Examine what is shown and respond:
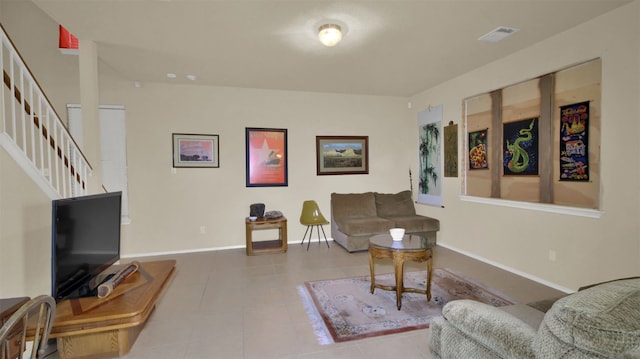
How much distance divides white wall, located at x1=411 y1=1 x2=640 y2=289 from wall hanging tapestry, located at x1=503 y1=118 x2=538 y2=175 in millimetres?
516

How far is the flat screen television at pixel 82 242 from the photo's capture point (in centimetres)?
189

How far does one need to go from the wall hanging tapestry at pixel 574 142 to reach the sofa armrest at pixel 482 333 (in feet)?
8.38

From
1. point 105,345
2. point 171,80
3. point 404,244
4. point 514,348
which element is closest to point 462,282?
point 404,244

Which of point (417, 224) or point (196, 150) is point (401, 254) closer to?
point (417, 224)

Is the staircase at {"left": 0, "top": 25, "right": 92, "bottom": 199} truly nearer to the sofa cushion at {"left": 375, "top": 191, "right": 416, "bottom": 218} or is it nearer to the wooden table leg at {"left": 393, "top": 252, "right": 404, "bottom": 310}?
the wooden table leg at {"left": 393, "top": 252, "right": 404, "bottom": 310}

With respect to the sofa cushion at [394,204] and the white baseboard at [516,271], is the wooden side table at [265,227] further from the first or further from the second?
the white baseboard at [516,271]

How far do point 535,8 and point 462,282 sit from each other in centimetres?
283

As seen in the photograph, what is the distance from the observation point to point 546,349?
40.4 inches

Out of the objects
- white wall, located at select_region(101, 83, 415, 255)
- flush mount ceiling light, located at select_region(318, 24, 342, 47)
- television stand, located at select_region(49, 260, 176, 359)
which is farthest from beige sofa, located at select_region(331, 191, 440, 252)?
television stand, located at select_region(49, 260, 176, 359)

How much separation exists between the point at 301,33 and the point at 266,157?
2536mm

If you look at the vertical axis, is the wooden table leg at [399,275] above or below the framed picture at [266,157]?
below

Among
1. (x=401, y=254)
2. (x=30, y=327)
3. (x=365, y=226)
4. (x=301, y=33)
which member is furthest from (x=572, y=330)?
Answer: (x=365, y=226)

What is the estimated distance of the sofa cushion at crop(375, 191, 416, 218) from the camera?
17.9 feet

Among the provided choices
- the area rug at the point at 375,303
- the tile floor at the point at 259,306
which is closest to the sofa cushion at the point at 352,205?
the tile floor at the point at 259,306
